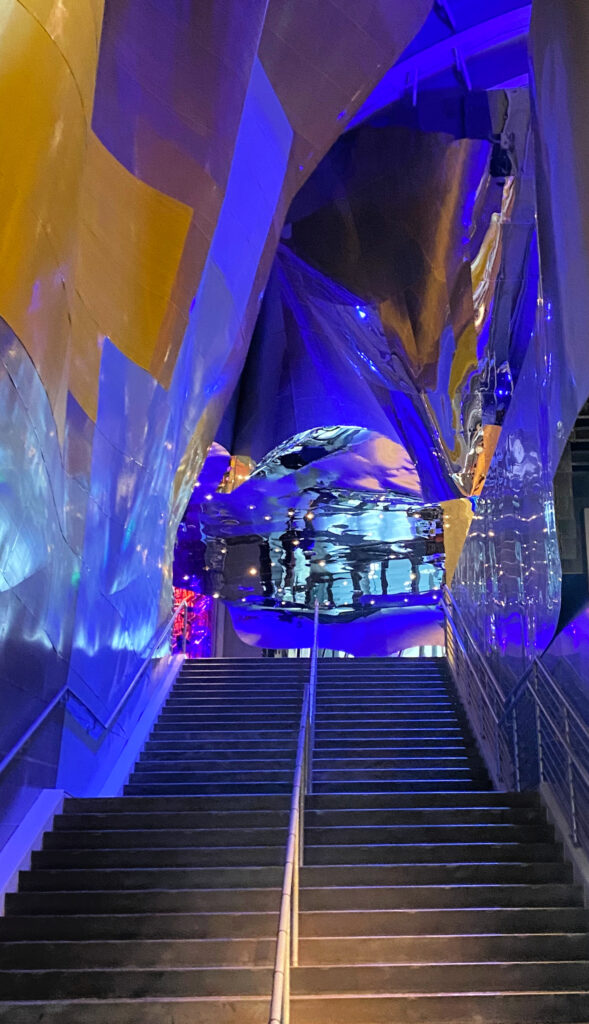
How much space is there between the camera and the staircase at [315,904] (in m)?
3.31

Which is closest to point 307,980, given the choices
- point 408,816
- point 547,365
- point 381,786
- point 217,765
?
point 408,816

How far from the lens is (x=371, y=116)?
34.3ft

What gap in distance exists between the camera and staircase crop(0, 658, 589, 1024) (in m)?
3.31

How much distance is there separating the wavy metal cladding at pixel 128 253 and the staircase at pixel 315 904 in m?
0.90

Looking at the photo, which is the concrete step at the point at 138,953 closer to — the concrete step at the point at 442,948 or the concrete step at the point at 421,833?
the concrete step at the point at 442,948

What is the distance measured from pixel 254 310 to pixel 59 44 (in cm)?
448

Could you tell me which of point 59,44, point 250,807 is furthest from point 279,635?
point 59,44

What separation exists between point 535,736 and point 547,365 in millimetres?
2141

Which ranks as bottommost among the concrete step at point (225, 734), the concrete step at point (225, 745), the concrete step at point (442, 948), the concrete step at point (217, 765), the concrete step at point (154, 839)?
the concrete step at point (442, 948)

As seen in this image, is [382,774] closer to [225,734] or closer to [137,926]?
[225,734]

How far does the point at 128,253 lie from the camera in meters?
6.13

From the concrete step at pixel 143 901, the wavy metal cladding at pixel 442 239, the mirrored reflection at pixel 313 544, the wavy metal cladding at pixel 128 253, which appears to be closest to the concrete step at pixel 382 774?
the wavy metal cladding at pixel 128 253

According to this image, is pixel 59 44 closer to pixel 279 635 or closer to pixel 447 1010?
pixel 447 1010

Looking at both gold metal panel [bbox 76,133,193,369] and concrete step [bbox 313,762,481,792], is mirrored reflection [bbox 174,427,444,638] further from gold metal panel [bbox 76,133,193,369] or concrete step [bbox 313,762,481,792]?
concrete step [bbox 313,762,481,792]
